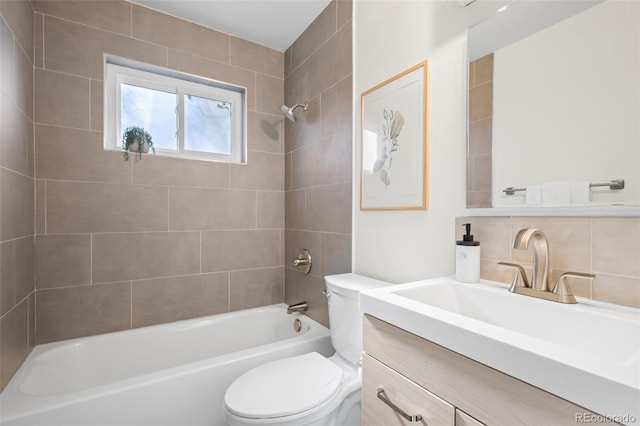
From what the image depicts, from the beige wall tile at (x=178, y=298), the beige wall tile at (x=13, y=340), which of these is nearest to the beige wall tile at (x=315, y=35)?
the beige wall tile at (x=178, y=298)

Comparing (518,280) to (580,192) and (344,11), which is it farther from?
(344,11)

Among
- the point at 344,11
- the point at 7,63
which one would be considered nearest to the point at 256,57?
the point at 344,11

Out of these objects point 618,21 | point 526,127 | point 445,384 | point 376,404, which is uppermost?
point 618,21

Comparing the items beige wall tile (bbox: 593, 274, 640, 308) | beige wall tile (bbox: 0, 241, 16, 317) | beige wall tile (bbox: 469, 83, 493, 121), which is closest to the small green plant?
beige wall tile (bbox: 0, 241, 16, 317)

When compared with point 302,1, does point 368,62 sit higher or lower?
lower

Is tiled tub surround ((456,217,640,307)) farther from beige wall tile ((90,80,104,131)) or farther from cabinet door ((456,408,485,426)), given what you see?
beige wall tile ((90,80,104,131))

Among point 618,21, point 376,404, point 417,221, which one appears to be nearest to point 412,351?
point 376,404

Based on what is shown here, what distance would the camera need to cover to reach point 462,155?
1.12 m

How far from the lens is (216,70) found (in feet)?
7.07

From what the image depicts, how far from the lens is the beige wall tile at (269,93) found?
7.59 feet

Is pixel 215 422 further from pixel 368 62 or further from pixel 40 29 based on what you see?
pixel 40 29

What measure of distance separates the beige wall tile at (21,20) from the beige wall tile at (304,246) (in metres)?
1.79

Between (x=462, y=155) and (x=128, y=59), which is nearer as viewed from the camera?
(x=462, y=155)

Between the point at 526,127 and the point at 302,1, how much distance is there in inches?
61.8
